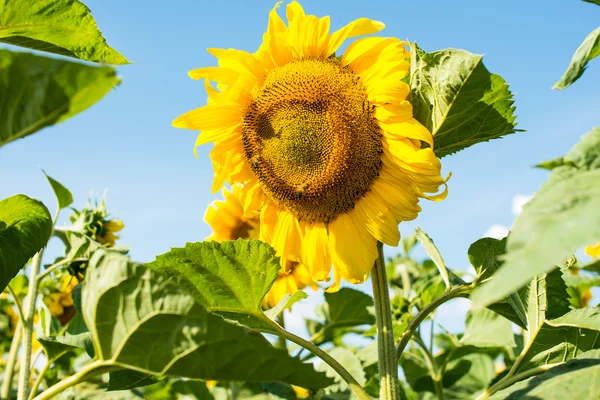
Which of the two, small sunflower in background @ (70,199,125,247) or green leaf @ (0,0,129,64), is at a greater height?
green leaf @ (0,0,129,64)

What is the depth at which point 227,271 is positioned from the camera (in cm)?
158

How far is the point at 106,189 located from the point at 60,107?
8.31 ft

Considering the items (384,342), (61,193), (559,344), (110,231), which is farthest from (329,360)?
(110,231)

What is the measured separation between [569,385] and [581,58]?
671mm

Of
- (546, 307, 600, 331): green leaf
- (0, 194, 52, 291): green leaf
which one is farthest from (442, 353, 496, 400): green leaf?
(0, 194, 52, 291): green leaf

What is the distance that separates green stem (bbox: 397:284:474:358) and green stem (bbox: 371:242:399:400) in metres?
0.04

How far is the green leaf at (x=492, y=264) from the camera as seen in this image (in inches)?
65.0

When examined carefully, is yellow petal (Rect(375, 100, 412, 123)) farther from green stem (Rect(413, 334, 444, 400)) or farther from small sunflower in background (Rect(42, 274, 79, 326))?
small sunflower in background (Rect(42, 274, 79, 326))

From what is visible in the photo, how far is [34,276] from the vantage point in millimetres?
2680

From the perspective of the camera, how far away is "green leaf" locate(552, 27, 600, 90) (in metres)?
1.32

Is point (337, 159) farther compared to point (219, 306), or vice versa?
point (337, 159)

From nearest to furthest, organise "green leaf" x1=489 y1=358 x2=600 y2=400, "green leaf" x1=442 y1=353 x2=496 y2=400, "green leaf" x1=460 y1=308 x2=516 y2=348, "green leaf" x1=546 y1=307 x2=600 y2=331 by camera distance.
→ 1. "green leaf" x1=489 y1=358 x2=600 y2=400
2. "green leaf" x1=546 y1=307 x2=600 y2=331
3. "green leaf" x1=460 y1=308 x2=516 y2=348
4. "green leaf" x1=442 y1=353 x2=496 y2=400

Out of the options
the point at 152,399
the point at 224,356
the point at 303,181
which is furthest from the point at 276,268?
the point at 152,399

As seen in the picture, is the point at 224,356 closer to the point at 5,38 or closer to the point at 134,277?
the point at 134,277
